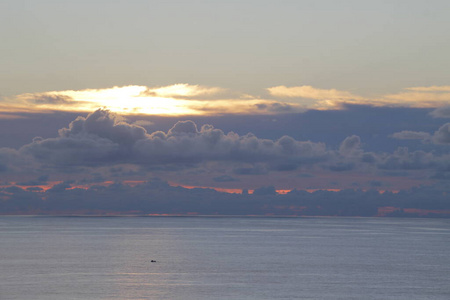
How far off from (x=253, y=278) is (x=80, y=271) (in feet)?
118

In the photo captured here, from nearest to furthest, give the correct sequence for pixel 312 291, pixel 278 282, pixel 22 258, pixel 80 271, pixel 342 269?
1. pixel 312 291
2. pixel 278 282
3. pixel 80 271
4. pixel 342 269
5. pixel 22 258

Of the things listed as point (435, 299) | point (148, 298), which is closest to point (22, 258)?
point (148, 298)

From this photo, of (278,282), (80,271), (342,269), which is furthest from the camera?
(342,269)

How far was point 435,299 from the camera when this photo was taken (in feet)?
324

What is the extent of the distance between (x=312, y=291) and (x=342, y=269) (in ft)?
124

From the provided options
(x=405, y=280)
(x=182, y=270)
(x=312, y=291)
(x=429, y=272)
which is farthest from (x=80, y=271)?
(x=429, y=272)

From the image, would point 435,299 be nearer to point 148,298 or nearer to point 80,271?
point 148,298

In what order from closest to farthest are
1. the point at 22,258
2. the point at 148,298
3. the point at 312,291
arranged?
the point at 148,298, the point at 312,291, the point at 22,258

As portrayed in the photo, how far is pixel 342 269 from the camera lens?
5620 inches

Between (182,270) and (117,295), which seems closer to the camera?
(117,295)

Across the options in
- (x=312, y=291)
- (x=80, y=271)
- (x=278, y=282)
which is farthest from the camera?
(x=80, y=271)

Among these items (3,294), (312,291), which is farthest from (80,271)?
(312,291)

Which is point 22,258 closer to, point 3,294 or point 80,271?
point 80,271

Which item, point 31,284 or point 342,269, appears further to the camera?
point 342,269
